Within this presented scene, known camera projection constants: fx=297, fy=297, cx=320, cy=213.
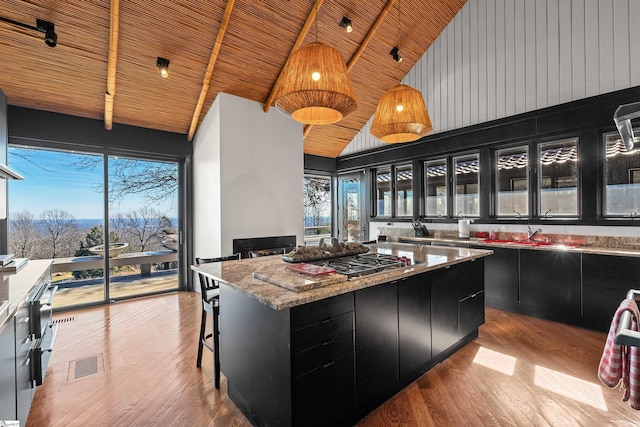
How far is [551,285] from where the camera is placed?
3.72 m

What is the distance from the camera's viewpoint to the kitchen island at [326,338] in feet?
5.34

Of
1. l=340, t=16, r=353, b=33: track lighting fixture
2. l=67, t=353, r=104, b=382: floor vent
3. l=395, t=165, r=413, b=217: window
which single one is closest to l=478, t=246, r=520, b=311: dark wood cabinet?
l=395, t=165, r=413, b=217: window

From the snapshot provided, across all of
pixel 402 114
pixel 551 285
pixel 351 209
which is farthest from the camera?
pixel 351 209

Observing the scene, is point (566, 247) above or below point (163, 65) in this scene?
below

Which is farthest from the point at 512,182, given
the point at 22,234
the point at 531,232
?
the point at 22,234

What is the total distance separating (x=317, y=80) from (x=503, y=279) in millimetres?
3809

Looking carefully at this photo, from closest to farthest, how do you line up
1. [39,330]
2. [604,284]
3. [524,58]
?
[39,330]
[604,284]
[524,58]

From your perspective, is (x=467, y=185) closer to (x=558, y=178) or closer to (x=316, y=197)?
(x=558, y=178)

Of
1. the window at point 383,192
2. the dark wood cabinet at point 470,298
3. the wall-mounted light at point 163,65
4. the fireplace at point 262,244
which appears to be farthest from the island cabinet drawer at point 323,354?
the window at point 383,192

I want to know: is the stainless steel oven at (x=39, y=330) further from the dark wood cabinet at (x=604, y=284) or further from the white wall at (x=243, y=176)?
the dark wood cabinet at (x=604, y=284)

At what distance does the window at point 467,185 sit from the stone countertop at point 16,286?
5.45m

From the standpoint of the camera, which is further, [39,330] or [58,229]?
[58,229]

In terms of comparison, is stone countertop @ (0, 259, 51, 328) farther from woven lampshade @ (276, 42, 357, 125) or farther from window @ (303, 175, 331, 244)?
window @ (303, 175, 331, 244)

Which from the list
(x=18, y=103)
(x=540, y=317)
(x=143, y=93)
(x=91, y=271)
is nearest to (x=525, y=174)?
(x=540, y=317)
